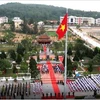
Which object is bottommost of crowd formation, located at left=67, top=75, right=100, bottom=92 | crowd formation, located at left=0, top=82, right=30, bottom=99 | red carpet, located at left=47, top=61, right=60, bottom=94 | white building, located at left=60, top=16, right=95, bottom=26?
red carpet, located at left=47, top=61, right=60, bottom=94

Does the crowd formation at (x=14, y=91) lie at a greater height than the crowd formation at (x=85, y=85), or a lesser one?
lesser

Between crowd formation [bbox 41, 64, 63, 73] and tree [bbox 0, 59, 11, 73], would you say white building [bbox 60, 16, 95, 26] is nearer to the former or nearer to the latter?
crowd formation [bbox 41, 64, 63, 73]

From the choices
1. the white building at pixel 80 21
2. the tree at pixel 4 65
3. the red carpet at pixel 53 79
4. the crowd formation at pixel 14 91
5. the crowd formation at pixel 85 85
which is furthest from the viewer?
the white building at pixel 80 21

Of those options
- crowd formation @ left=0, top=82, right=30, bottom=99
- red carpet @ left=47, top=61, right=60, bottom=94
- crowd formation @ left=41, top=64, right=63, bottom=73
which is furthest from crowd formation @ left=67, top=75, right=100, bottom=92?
crowd formation @ left=41, top=64, right=63, bottom=73

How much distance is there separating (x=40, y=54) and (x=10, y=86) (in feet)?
34.9

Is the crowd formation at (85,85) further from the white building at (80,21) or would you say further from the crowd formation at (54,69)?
the white building at (80,21)

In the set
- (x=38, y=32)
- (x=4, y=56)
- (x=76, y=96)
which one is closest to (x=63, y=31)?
(x=76, y=96)

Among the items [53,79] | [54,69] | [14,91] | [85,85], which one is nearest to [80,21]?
[54,69]

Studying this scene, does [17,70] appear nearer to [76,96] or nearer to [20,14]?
[76,96]

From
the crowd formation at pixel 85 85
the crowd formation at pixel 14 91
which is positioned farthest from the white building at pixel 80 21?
the crowd formation at pixel 14 91

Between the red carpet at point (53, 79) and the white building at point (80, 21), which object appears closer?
the red carpet at point (53, 79)

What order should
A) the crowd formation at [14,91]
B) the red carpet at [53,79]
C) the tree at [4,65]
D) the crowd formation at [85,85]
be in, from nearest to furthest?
the crowd formation at [14,91], the crowd formation at [85,85], the red carpet at [53,79], the tree at [4,65]

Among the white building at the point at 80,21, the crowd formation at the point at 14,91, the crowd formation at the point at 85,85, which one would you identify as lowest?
the crowd formation at the point at 14,91

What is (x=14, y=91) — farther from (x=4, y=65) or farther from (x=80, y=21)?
(x=80, y=21)
